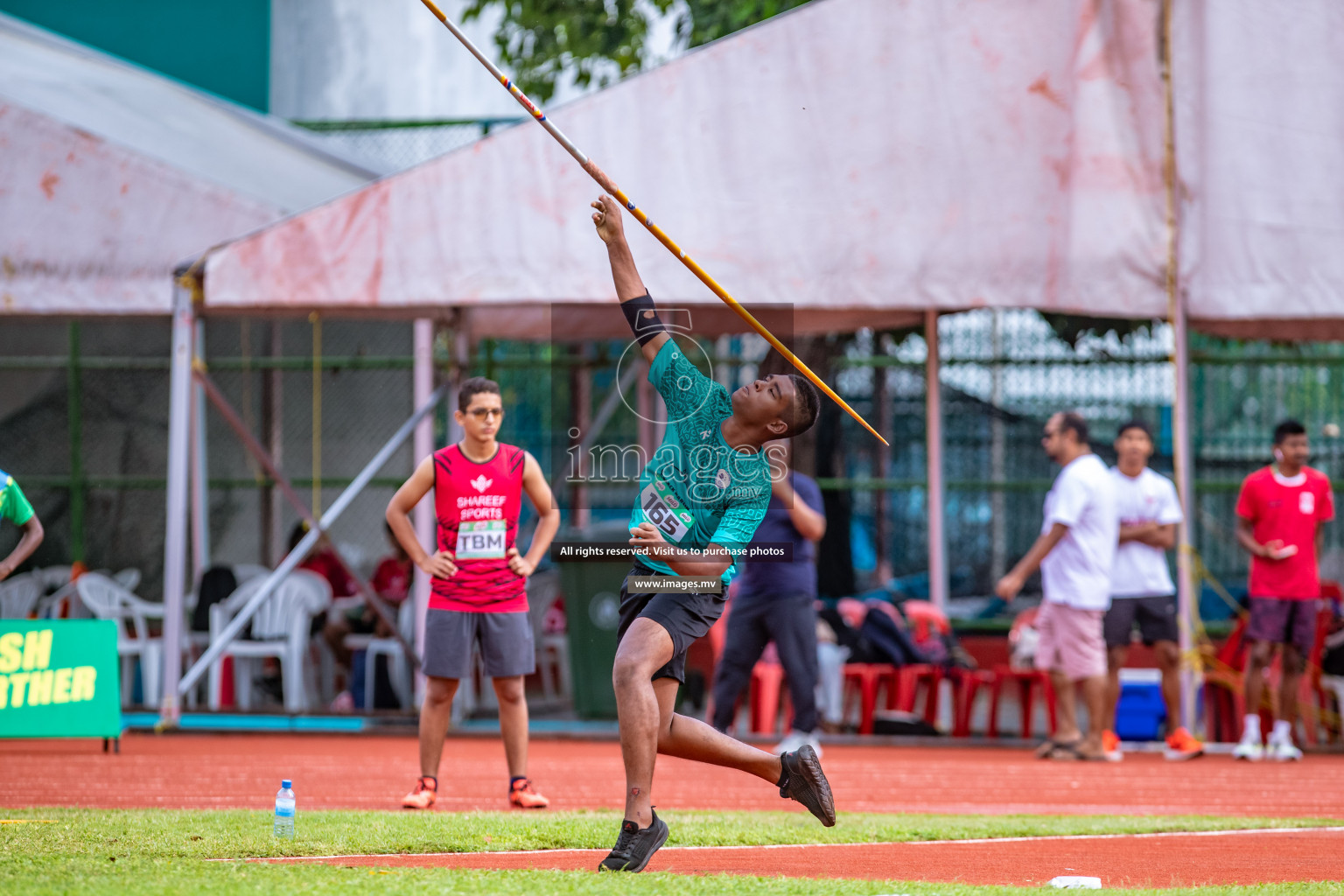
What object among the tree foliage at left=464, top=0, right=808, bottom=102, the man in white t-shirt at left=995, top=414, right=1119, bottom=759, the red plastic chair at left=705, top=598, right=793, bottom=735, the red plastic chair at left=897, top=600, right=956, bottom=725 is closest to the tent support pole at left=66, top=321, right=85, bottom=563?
the tree foliage at left=464, top=0, right=808, bottom=102

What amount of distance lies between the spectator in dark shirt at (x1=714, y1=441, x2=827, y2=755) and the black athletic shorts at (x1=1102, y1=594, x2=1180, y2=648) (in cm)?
213

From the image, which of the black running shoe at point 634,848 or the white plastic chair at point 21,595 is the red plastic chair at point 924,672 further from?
the white plastic chair at point 21,595

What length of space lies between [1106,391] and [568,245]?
17.8 feet

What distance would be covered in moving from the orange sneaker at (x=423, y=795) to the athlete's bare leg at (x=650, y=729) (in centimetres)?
175

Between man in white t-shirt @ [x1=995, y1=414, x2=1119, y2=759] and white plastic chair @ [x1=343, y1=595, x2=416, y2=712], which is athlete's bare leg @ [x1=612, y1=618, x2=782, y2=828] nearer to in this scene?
man in white t-shirt @ [x1=995, y1=414, x2=1119, y2=759]

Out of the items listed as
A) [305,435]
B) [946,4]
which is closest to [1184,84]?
[946,4]

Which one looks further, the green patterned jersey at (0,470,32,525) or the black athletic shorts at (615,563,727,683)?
the green patterned jersey at (0,470,32,525)

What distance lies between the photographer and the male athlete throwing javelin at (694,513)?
5.42 meters

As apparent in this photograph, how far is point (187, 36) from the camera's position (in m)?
18.6

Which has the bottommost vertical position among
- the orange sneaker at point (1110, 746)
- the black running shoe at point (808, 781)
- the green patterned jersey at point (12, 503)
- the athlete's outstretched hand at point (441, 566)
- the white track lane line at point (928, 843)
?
the orange sneaker at point (1110, 746)

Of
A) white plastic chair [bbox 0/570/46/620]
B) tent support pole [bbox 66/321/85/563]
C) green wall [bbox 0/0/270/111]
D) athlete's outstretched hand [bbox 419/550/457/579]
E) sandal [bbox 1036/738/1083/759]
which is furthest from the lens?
green wall [bbox 0/0/270/111]

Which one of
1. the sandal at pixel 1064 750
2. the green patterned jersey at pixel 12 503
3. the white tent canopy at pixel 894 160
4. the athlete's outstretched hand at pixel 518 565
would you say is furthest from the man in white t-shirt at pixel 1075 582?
the green patterned jersey at pixel 12 503

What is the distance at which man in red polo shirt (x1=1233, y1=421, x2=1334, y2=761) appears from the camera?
10.1 metres

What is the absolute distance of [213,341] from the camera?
15320mm
